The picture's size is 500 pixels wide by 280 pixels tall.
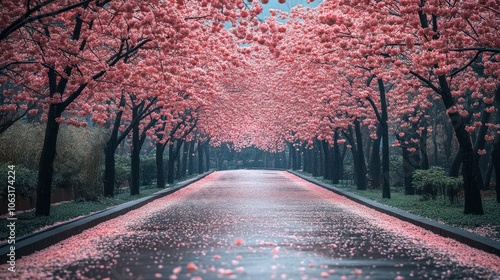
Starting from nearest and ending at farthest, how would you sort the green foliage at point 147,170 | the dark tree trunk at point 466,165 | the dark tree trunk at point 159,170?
1. the dark tree trunk at point 466,165
2. the dark tree trunk at point 159,170
3. the green foliage at point 147,170

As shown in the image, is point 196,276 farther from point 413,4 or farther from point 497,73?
point 497,73

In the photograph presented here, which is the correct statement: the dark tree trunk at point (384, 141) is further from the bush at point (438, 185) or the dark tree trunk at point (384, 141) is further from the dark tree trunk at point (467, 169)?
the dark tree trunk at point (467, 169)

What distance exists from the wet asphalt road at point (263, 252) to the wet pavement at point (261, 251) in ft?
0.05

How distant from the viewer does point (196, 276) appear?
9906 millimetres

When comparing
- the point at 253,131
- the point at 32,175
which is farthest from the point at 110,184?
the point at 253,131

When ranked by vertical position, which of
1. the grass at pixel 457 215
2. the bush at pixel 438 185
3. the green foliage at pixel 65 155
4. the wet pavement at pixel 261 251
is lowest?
the wet pavement at pixel 261 251

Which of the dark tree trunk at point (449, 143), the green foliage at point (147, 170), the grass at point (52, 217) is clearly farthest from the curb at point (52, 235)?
the green foliage at point (147, 170)

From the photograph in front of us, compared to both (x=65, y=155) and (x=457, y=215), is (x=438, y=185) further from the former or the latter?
(x=65, y=155)

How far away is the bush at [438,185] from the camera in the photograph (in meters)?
25.4

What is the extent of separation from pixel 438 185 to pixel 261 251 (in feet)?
51.9

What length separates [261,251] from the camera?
41.5 ft

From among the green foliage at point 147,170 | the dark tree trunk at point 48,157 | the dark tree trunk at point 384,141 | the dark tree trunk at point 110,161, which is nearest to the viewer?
the dark tree trunk at point 48,157

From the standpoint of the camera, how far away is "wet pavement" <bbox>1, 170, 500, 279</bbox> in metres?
10.3

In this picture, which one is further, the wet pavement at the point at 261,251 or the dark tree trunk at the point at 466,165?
the dark tree trunk at the point at 466,165
